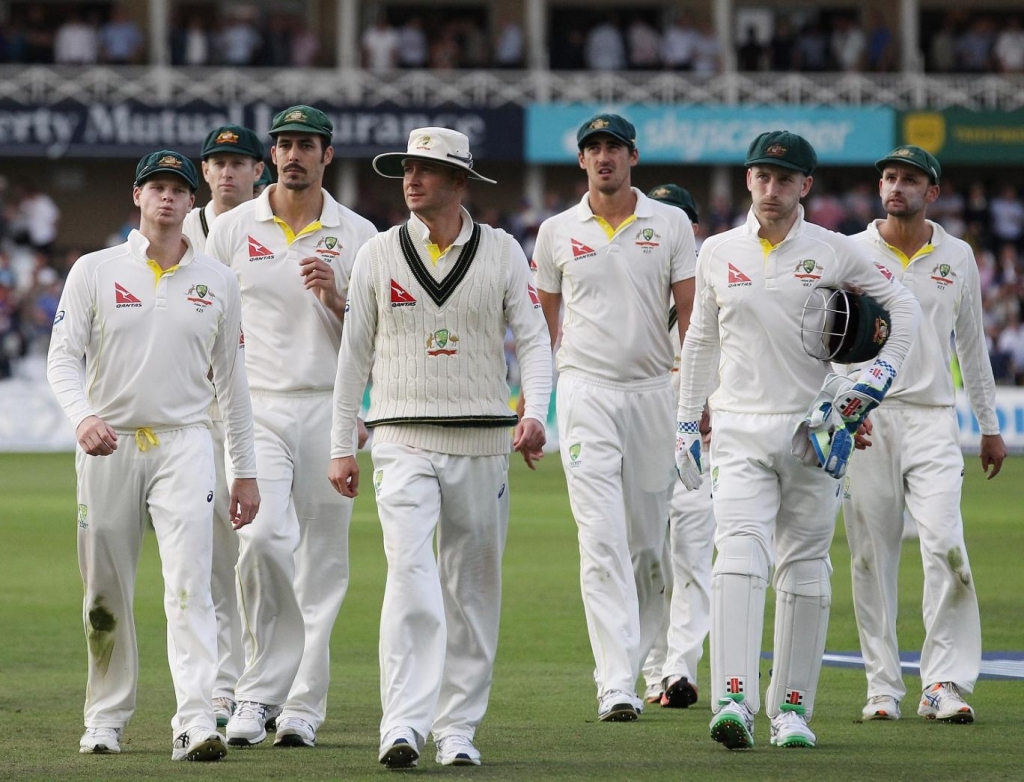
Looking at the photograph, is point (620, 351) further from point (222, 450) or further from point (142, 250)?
point (142, 250)

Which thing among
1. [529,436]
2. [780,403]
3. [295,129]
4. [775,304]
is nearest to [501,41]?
[295,129]

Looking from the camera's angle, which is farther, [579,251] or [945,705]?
[579,251]

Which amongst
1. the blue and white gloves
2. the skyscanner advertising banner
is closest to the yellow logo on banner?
the skyscanner advertising banner

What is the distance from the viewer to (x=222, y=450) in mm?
8609

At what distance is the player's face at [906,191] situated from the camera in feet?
29.4

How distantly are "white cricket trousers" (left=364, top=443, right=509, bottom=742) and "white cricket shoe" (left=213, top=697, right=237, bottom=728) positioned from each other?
144cm

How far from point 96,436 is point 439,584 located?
4.59 ft

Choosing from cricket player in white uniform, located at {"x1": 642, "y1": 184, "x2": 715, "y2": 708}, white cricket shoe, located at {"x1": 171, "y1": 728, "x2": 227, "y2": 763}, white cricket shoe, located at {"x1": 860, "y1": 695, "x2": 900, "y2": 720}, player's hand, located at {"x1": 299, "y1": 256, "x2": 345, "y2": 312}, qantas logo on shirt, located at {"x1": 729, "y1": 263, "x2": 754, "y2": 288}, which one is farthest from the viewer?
cricket player in white uniform, located at {"x1": 642, "y1": 184, "x2": 715, "y2": 708}

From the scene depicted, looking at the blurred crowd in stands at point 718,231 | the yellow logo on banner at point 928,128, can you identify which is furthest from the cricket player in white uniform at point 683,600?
the yellow logo on banner at point 928,128

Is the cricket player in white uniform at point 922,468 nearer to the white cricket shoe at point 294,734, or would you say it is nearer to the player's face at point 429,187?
the player's face at point 429,187

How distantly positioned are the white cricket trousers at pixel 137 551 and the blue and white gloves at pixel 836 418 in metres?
2.40

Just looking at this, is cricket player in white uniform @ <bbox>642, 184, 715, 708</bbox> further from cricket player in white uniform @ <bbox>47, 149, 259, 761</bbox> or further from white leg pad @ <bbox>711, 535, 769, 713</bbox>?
cricket player in white uniform @ <bbox>47, 149, 259, 761</bbox>

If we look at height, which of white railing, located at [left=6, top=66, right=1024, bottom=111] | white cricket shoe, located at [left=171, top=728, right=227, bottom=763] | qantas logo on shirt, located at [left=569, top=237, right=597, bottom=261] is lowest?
white cricket shoe, located at [left=171, top=728, right=227, bottom=763]

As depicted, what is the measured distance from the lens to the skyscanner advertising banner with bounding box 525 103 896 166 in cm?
3691
